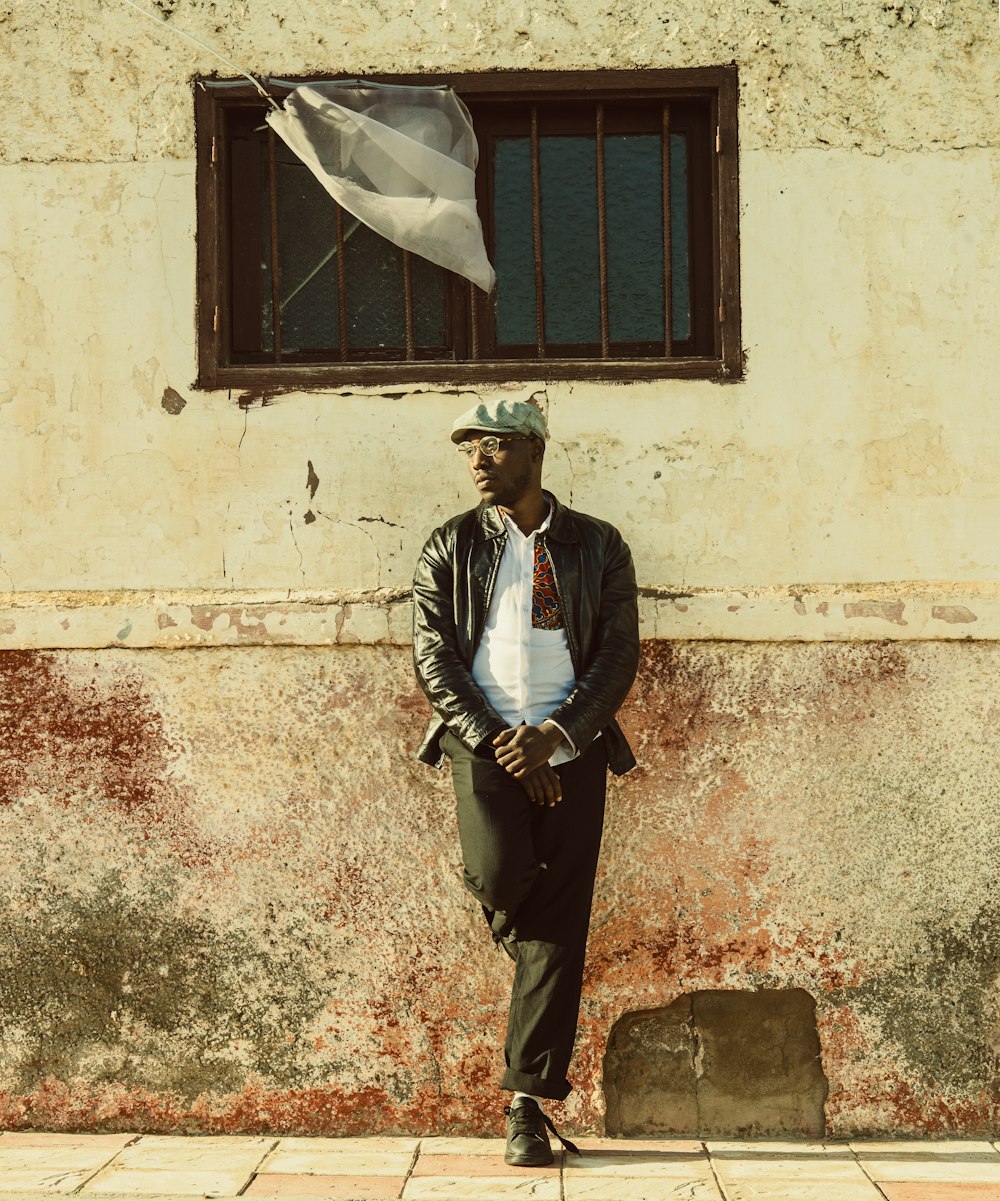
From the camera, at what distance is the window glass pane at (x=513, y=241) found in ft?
15.0

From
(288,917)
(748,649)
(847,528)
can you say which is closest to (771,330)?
(847,528)

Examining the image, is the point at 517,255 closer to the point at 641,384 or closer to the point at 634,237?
the point at 634,237

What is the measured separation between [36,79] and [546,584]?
2361 millimetres

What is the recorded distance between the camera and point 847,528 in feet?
14.3

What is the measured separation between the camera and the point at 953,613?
430cm

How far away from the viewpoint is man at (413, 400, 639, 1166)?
3.85 m

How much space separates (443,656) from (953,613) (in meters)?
1.64

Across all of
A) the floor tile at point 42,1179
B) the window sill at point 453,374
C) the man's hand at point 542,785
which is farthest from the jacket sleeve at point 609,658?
the floor tile at point 42,1179

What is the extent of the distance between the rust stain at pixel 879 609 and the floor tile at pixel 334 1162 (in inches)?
84.1

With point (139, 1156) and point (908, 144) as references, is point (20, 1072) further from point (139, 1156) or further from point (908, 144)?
point (908, 144)

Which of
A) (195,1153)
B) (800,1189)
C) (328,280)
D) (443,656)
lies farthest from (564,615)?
(195,1153)

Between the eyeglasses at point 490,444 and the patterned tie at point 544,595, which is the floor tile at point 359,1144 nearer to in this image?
the patterned tie at point 544,595

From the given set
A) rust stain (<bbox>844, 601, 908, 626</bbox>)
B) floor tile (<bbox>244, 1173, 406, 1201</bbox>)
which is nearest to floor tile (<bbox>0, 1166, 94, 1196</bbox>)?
floor tile (<bbox>244, 1173, 406, 1201</bbox>)

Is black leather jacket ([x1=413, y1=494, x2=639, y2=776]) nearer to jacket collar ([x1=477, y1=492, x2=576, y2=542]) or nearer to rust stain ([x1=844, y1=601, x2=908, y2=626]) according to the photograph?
jacket collar ([x1=477, y1=492, x2=576, y2=542])
